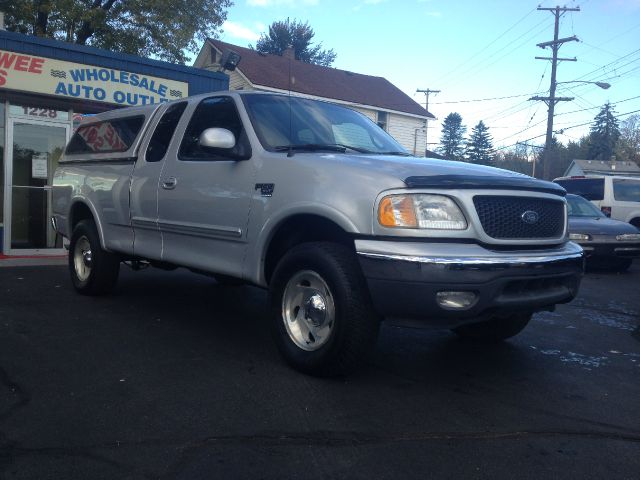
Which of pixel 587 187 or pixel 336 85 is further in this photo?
pixel 336 85

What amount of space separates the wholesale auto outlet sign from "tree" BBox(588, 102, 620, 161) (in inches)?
3124

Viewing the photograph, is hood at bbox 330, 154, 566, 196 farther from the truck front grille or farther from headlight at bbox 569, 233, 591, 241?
headlight at bbox 569, 233, 591, 241

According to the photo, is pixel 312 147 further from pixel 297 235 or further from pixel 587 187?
pixel 587 187

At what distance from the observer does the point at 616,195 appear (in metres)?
14.8

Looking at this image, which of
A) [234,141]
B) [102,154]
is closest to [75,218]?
[102,154]

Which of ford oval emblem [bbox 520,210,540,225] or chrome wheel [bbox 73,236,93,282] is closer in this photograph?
ford oval emblem [bbox 520,210,540,225]

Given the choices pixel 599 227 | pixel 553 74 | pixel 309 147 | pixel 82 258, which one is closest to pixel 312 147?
pixel 309 147

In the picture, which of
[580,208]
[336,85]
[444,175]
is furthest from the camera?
[336,85]

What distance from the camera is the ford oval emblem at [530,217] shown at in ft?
12.8

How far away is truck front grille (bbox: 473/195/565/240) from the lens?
3.73m

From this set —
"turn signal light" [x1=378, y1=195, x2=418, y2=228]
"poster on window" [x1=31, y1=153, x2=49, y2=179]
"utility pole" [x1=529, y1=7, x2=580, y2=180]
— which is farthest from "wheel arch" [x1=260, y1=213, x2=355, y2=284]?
"utility pole" [x1=529, y1=7, x2=580, y2=180]

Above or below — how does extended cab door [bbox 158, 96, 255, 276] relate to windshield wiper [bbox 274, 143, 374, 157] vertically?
below

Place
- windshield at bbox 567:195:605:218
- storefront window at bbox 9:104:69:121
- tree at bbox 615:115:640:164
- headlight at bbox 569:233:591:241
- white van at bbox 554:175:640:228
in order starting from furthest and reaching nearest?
1. tree at bbox 615:115:640:164
2. white van at bbox 554:175:640:228
3. windshield at bbox 567:195:605:218
4. headlight at bbox 569:233:591:241
5. storefront window at bbox 9:104:69:121

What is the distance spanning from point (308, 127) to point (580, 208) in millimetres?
8943
